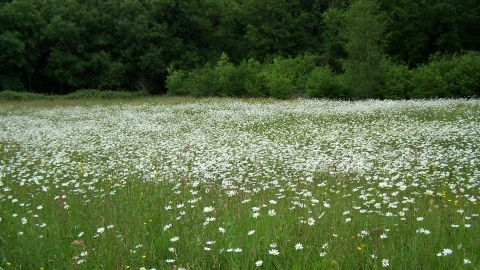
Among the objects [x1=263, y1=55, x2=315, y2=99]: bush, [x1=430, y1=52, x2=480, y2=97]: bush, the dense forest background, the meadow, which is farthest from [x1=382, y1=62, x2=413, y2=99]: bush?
the meadow

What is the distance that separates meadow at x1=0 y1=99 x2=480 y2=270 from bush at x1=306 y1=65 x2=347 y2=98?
1571cm

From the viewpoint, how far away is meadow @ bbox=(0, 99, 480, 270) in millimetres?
3904

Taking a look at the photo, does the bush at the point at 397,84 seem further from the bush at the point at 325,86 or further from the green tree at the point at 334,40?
the green tree at the point at 334,40

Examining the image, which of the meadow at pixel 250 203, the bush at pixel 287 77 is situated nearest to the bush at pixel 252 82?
the bush at pixel 287 77

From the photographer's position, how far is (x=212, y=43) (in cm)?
5762

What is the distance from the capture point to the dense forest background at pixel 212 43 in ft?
115

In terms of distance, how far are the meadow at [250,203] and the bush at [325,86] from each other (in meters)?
15.7

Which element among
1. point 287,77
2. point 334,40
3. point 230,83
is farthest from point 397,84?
point 334,40

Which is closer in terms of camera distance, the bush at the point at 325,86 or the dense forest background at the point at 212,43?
the bush at the point at 325,86

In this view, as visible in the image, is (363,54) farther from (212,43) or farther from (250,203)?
(212,43)

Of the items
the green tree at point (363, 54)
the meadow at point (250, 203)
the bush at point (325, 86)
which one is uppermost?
the green tree at point (363, 54)

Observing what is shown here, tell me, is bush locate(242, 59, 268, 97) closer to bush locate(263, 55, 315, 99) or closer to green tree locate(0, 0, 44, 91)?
bush locate(263, 55, 315, 99)

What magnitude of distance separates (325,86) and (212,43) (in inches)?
1258

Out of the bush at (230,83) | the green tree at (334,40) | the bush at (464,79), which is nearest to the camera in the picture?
the bush at (464,79)
